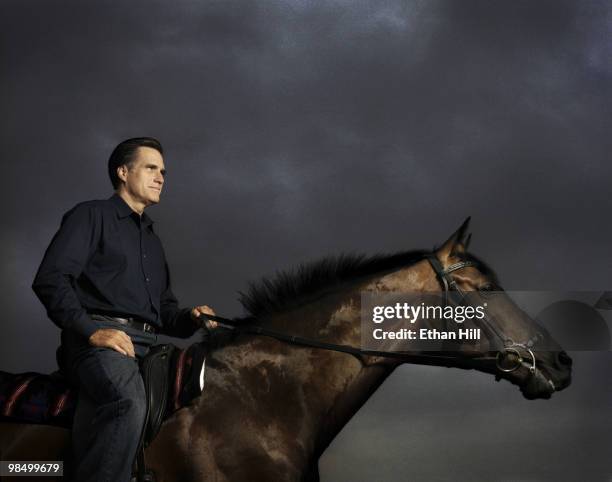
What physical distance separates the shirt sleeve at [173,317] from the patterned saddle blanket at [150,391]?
658 millimetres

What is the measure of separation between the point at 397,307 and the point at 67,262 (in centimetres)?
279

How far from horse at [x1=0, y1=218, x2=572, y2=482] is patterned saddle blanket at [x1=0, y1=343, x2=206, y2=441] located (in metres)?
0.13

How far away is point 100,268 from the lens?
18.5 feet

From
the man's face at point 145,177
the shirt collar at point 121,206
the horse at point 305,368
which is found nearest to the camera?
the horse at point 305,368

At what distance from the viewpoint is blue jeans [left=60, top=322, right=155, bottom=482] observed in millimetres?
5148

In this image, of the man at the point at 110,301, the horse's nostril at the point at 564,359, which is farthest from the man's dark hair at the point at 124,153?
the horse's nostril at the point at 564,359

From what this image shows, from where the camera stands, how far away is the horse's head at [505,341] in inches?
237

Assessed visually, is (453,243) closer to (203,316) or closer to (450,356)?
(450,356)

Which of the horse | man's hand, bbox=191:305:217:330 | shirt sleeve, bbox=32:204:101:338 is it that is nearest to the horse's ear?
the horse

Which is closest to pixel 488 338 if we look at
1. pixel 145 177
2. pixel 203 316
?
pixel 203 316

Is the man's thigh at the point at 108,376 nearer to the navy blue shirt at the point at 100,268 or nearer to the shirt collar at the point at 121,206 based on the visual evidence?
the navy blue shirt at the point at 100,268

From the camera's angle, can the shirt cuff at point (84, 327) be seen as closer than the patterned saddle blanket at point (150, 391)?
Yes

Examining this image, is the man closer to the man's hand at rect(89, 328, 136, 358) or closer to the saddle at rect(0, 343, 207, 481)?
the man's hand at rect(89, 328, 136, 358)

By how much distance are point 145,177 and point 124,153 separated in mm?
304
